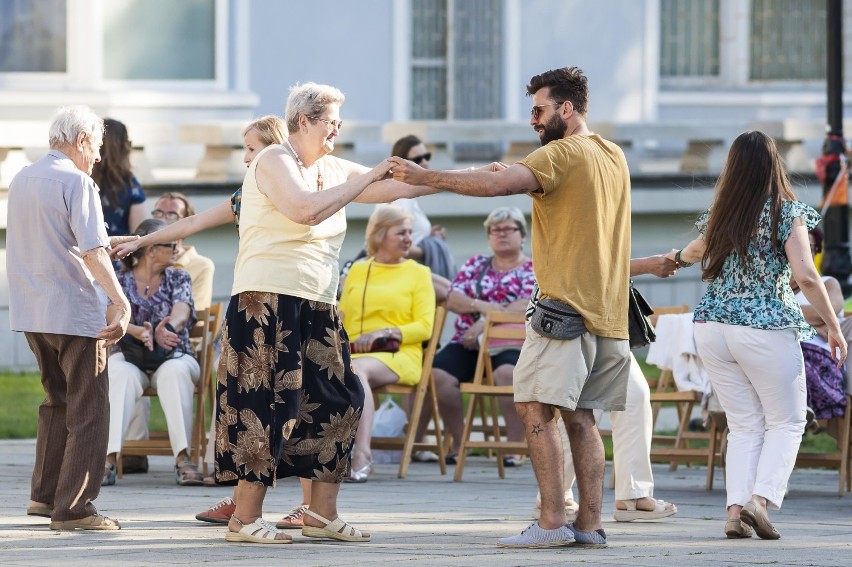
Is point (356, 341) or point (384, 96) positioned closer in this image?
point (356, 341)

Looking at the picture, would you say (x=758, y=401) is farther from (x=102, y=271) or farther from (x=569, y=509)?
(x=102, y=271)

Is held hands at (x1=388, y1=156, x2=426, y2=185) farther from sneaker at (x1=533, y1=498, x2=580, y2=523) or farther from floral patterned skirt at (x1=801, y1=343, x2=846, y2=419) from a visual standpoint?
floral patterned skirt at (x1=801, y1=343, x2=846, y2=419)

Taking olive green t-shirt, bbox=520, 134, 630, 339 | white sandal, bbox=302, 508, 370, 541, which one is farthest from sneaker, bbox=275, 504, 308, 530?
olive green t-shirt, bbox=520, 134, 630, 339

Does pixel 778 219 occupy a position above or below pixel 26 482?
above

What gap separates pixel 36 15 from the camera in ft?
57.6

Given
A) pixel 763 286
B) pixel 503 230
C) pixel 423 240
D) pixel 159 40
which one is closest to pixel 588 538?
pixel 763 286

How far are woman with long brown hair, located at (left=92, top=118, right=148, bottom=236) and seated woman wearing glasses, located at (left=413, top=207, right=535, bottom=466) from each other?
232 centimetres

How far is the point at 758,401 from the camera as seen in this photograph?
822 centimetres

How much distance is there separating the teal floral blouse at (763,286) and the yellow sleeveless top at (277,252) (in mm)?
1844

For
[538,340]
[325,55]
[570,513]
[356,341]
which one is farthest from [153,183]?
[538,340]

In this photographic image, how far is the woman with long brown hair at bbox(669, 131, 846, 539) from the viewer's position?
8.02 m

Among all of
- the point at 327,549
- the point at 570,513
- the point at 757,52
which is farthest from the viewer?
the point at 757,52

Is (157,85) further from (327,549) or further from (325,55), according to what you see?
(327,549)

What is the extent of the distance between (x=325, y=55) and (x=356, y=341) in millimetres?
8136
